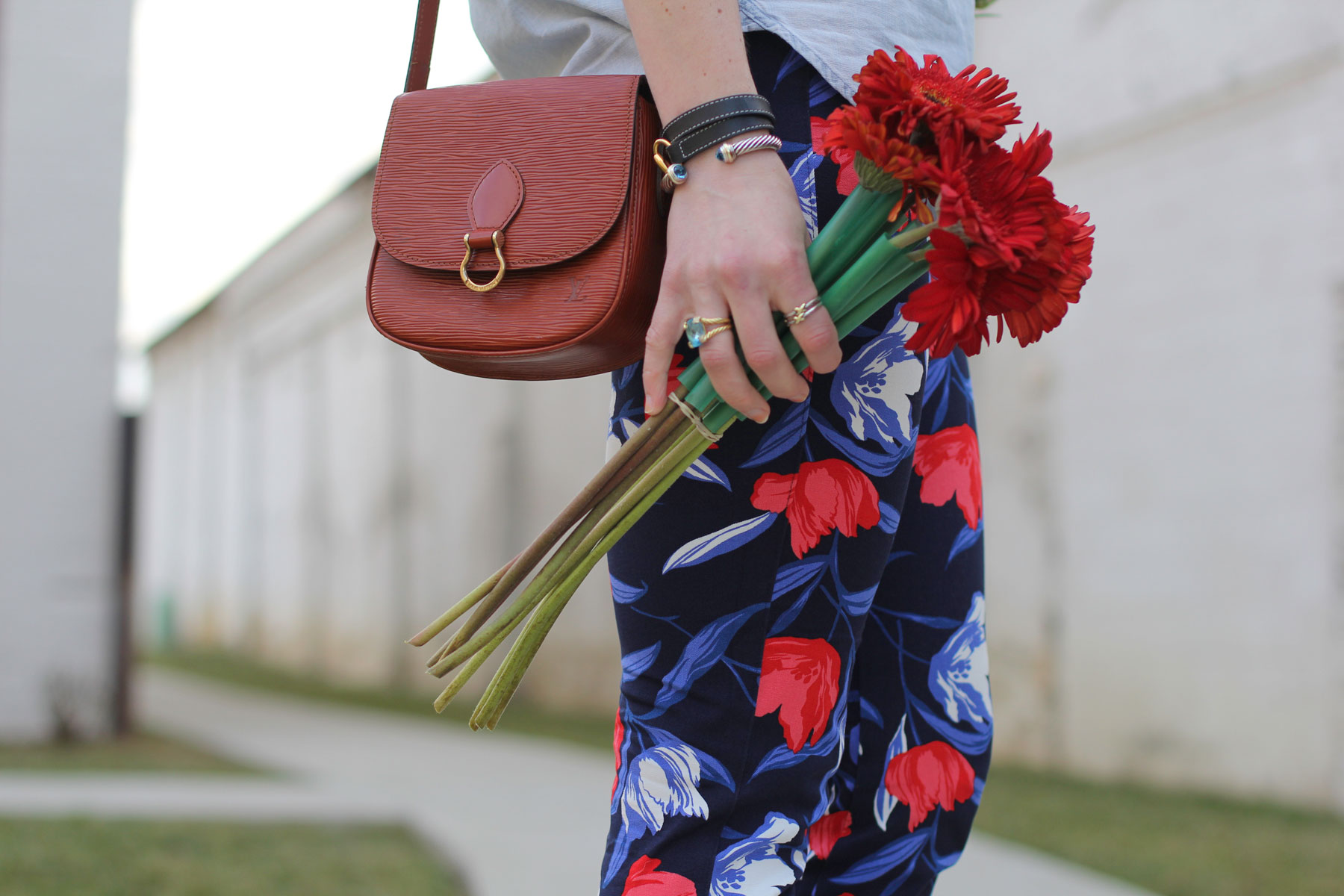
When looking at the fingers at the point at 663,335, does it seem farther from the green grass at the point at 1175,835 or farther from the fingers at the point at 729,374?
the green grass at the point at 1175,835

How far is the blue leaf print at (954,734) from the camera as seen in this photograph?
0.98m

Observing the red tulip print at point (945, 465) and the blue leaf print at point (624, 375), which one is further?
the red tulip print at point (945, 465)

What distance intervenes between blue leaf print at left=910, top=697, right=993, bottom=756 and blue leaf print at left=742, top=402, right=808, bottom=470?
Answer: 28 cm

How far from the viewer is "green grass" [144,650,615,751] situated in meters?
5.32

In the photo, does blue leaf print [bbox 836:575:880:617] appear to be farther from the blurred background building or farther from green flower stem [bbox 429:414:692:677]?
the blurred background building

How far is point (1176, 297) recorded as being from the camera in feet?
11.4

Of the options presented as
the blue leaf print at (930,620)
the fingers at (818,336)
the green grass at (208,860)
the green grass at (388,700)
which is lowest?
the green grass at (388,700)

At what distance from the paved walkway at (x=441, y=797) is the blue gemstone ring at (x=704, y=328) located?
1905 mm

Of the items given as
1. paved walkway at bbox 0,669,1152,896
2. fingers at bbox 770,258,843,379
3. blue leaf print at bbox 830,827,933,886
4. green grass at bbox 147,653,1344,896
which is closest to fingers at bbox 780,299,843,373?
fingers at bbox 770,258,843,379

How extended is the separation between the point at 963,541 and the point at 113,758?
443 centimetres

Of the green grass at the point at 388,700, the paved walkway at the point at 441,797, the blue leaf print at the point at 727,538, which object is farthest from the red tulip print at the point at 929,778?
the green grass at the point at 388,700

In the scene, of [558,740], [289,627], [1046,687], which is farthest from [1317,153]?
[289,627]

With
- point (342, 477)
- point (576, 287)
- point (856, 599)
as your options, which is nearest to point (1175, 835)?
point (856, 599)

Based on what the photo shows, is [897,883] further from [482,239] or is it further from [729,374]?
[482,239]
